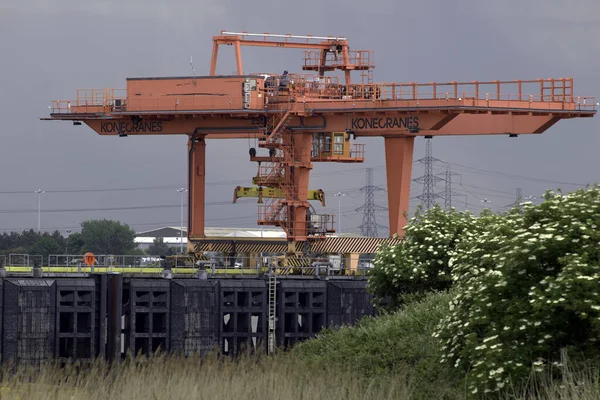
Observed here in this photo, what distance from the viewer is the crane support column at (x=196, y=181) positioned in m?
72.4

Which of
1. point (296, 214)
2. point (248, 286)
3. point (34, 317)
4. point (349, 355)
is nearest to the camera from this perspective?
point (349, 355)

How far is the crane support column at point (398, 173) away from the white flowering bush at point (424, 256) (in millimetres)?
20317

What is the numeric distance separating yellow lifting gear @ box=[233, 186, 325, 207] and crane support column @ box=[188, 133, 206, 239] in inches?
117

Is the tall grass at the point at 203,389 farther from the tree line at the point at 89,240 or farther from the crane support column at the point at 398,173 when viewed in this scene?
the tree line at the point at 89,240

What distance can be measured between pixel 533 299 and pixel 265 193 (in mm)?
47542

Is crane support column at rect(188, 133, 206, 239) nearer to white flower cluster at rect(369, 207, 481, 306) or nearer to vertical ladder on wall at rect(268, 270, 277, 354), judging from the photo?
vertical ladder on wall at rect(268, 270, 277, 354)

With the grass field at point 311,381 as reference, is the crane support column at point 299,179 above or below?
above

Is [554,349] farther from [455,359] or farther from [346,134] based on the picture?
[346,134]

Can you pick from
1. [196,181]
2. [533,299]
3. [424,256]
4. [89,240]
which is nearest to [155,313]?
[424,256]

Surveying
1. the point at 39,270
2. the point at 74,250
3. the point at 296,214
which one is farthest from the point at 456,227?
the point at 74,250

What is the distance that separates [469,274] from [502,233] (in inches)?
65.0

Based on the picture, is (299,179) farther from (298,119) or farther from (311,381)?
(311,381)

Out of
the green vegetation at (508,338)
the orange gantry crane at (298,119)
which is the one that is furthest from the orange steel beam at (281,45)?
the green vegetation at (508,338)

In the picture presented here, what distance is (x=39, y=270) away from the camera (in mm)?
53906
